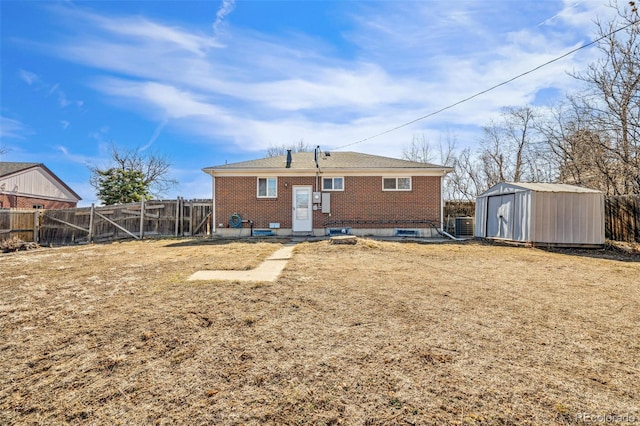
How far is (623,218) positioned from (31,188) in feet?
120

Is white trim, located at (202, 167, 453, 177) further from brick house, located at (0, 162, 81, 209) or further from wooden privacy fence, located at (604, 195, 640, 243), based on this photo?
brick house, located at (0, 162, 81, 209)

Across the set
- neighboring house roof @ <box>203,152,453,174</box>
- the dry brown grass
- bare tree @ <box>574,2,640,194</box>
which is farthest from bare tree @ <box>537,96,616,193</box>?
the dry brown grass

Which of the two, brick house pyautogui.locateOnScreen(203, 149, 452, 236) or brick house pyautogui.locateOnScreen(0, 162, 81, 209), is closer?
brick house pyautogui.locateOnScreen(203, 149, 452, 236)

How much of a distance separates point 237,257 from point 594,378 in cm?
690

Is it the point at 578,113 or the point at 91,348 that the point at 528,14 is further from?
the point at 91,348

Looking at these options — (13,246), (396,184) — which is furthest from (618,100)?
(13,246)

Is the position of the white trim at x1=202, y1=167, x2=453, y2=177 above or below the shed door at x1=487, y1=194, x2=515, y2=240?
above

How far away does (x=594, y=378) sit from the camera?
7.71 ft

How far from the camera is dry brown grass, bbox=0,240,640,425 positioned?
78.7 inches

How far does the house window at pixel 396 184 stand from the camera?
46.6ft

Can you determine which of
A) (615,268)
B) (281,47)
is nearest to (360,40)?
(281,47)

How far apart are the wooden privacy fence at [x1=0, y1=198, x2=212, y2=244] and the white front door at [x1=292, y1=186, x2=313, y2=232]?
4310 mm

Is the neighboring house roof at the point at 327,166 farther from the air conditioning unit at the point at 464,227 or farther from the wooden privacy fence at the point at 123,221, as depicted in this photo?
the air conditioning unit at the point at 464,227

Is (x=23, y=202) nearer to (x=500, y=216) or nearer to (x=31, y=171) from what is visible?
(x=31, y=171)
